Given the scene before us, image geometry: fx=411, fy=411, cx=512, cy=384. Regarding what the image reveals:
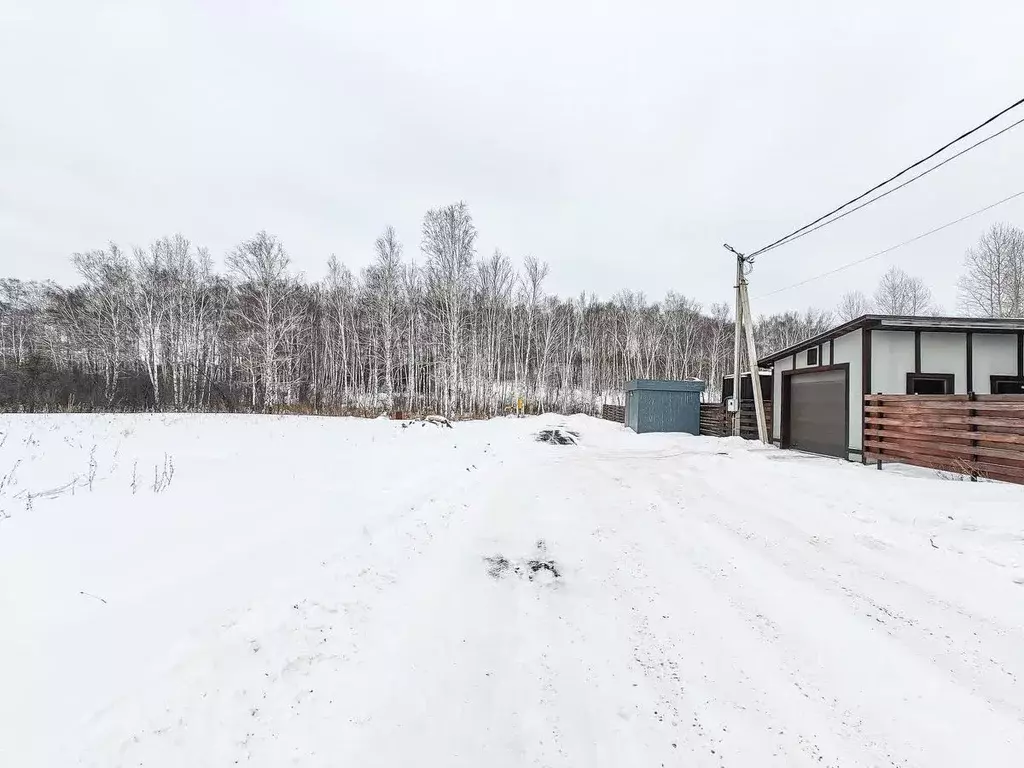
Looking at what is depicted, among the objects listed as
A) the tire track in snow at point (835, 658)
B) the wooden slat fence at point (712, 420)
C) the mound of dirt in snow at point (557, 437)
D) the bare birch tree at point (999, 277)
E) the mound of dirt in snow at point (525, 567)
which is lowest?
the tire track in snow at point (835, 658)

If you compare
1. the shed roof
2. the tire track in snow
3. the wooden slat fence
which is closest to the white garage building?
the wooden slat fence

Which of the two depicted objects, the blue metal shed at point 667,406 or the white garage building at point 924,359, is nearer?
the white garage building at point 924,359

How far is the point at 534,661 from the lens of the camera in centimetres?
264

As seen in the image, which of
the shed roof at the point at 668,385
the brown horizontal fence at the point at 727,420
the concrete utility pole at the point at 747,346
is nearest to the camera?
the concrete utility pole at the point at 747,346

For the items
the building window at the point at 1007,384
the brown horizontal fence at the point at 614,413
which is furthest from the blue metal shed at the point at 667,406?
the building window at the point at 1007,384

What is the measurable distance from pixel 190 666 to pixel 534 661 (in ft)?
6.54

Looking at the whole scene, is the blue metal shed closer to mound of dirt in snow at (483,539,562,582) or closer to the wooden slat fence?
the wooden slat fence

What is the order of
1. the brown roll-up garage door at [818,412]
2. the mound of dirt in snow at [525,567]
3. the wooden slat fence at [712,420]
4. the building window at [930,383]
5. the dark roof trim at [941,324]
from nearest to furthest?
the mound of dirt in snow at [525,567] → the dark roof trim at [941,324] → the building window at [930,383] → the brown roll-up garage door at [818,412] → the wooden slat fence at [712,420]

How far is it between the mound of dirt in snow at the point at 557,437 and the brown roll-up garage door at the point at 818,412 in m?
7.42

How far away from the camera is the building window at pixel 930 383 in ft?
34.9

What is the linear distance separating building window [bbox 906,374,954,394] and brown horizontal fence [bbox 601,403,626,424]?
57.7ft

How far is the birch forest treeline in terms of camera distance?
24141 millimetres

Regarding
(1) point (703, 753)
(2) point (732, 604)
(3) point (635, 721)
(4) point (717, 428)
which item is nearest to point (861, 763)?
(1) point (703, 753)

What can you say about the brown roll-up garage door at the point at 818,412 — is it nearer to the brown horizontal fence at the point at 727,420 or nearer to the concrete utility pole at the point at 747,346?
the concrete utility pole at the point at 747,346
